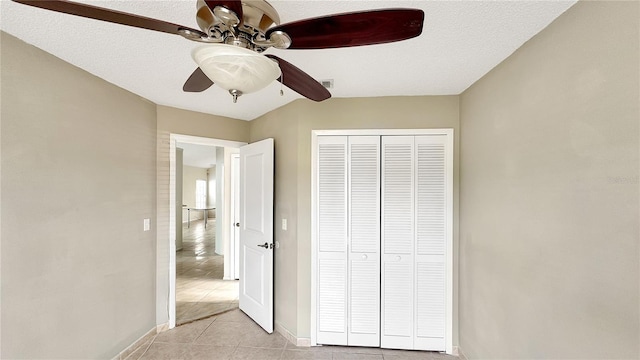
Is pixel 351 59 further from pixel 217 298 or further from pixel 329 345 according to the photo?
pixel 217 298

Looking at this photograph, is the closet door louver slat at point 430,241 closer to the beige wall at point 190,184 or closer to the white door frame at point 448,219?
the white door frame at point 448,219

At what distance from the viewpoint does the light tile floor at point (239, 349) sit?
2283mm

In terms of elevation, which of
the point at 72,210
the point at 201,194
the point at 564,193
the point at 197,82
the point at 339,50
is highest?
the point at 339,50

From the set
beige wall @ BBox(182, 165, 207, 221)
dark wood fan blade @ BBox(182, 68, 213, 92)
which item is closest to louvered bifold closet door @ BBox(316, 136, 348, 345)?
dark wood fan blade @ BBox(182, 68, 213, 92)

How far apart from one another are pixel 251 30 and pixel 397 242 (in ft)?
6.87

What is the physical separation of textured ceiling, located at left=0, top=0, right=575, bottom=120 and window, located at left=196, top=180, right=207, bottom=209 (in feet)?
30.9

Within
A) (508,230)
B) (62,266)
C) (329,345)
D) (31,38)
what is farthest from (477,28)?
(62,266)

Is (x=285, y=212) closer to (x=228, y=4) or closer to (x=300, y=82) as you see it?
(x=300, y=82)

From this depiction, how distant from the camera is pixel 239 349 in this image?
7.82ft

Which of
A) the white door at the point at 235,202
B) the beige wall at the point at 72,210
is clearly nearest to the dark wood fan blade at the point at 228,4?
the beige wall at the point at 72,210

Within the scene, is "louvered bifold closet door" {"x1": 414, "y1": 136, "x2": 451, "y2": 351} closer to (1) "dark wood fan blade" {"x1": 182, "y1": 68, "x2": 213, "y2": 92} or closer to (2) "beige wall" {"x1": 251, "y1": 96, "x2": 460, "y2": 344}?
(2) "beige wall" {"x1": 251, "y1": 96, "x2": 460, "y2": 344}

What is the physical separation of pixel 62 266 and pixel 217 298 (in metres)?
2.02

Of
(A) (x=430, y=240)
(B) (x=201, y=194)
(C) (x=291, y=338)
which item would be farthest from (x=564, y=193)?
(B) (x=201, y=194)

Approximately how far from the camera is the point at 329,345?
7.97ft
